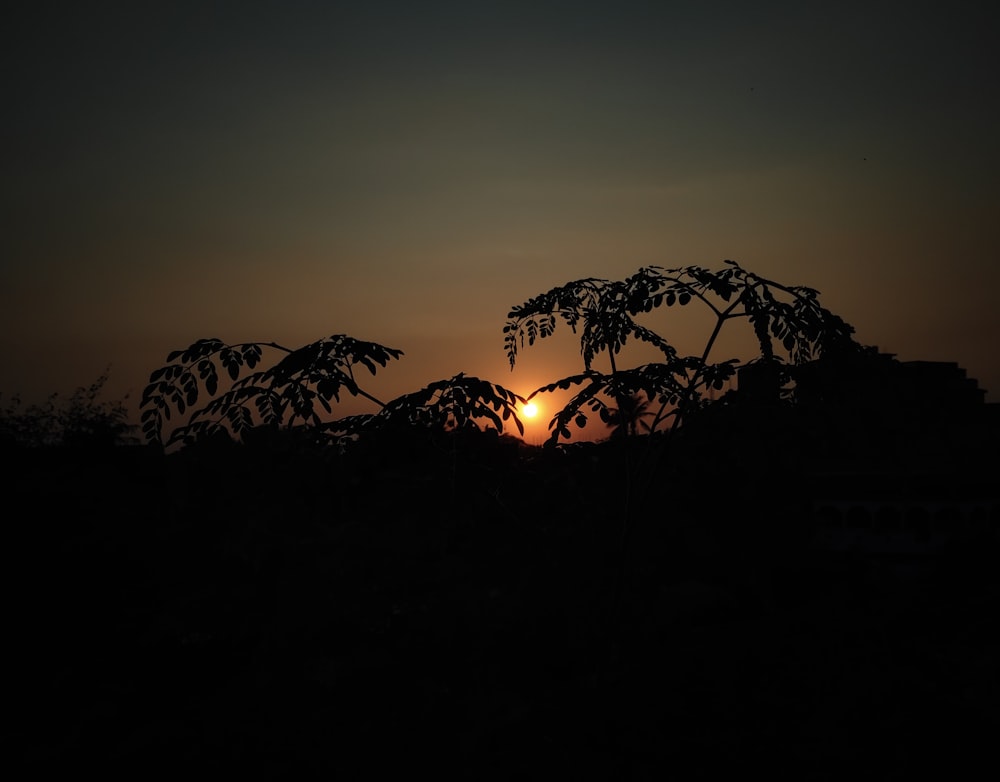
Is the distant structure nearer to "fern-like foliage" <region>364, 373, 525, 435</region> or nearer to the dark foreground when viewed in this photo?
the dark foreground

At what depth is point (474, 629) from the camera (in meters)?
13.9

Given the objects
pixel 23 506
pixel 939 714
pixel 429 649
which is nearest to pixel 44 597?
pixel 23 506

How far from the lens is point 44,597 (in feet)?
43.5

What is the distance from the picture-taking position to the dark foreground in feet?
20.8

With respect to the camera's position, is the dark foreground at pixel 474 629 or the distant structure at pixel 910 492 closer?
the dark foreground at pixel 474 629

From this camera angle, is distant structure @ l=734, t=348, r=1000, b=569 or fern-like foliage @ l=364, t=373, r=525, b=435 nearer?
fern-like foliage @ l=364, t=373, r=525, b=435

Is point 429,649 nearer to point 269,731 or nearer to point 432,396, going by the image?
point 269,731

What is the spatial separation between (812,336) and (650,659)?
4.44 metres

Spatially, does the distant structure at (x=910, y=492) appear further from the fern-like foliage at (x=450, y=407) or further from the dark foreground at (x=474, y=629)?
the fern-like foliage at (x=450, y=407)

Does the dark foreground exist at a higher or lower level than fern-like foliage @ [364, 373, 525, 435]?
lower

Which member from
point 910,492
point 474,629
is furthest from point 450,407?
point 910,492

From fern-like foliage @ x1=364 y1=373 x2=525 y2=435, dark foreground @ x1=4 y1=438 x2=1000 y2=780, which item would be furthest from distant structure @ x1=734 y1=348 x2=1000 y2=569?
fern-like foliage @ x1=364 y1=373 x2=525 y2=435

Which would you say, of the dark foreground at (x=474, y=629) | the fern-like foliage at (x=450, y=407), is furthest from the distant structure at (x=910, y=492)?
the fern-like foliage at (x=450, y=407)

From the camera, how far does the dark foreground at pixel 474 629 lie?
6344 mm
